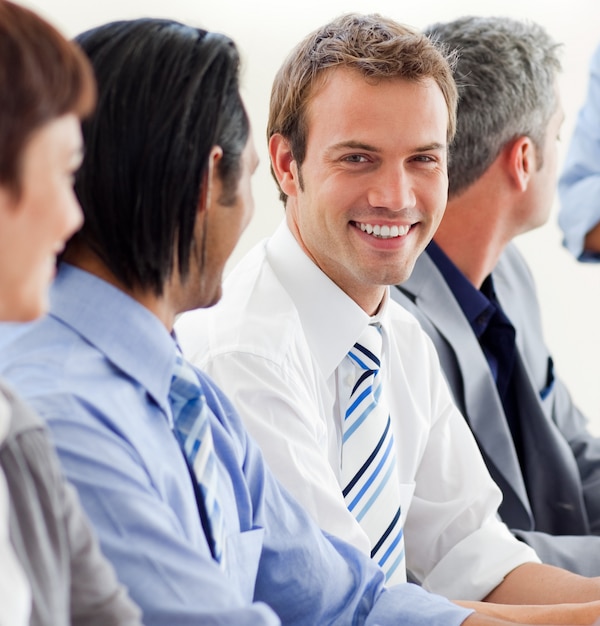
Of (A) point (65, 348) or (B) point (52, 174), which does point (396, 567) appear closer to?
(A) point (65, 348)

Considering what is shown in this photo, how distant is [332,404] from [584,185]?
982 mm

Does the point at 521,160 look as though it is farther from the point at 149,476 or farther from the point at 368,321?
the point at 149,476

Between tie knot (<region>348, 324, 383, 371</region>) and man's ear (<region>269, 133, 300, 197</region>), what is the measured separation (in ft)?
0.72

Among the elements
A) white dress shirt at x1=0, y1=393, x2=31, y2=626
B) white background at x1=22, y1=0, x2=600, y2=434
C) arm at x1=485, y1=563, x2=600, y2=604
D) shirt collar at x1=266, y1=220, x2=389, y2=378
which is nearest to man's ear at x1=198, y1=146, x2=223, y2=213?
white dress shirt at x1=0, y1=393, x2=31, y2=626

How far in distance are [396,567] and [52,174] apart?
0.90 metres

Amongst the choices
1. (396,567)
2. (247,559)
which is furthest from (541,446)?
(247,559)

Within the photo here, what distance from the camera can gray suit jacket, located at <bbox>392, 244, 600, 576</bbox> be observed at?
182 cm

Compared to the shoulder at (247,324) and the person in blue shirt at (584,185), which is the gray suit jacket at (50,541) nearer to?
the shoulder at (247,324)

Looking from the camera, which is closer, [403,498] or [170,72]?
[170,72]

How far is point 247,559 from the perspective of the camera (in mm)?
1088

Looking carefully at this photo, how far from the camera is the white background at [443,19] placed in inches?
96.7

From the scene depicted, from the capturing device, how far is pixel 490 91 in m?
1.97

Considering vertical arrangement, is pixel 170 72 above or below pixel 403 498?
above

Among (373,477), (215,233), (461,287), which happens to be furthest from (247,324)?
(461,287)
